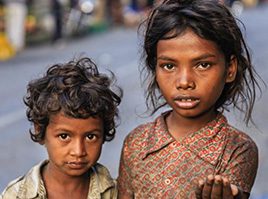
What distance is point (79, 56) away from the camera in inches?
124

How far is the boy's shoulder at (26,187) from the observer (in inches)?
114

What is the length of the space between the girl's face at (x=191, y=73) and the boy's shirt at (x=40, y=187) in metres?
0.48

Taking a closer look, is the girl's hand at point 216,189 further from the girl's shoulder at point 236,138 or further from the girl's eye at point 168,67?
the girl's eye at point 168,67

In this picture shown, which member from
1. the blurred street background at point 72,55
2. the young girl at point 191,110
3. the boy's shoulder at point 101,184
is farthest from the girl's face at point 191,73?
the blurred street background at point 72,55

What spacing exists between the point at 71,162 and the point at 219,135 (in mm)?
536

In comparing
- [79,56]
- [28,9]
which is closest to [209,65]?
[79,56]

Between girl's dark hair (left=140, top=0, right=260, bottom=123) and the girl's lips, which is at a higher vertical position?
girl's dark hair (left=140, top=0, right=260, bottom=123)

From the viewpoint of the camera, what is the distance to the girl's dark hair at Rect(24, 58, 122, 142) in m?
2.86

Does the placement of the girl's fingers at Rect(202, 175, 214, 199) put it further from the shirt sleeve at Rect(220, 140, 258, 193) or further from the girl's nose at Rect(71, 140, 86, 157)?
the girl's nose at Rect(71, 140, 86, 157)

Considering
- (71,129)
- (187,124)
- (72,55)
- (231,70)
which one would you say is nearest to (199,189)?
(187,124)

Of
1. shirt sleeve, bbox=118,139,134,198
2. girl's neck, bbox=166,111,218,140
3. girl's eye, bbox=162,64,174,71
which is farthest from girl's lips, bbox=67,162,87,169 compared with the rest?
girl's eye, bbox=162,64,174,71

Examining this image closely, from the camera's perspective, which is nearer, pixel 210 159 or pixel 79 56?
pixel 210 159

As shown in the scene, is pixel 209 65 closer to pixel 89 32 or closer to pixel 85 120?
pixel 85 120

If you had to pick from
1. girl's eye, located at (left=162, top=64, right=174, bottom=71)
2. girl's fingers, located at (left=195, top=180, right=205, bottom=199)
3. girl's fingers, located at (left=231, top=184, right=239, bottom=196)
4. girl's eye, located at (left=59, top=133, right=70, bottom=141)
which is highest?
girl's eye, located at (left=162, top=64, right=174, bottom=71)
